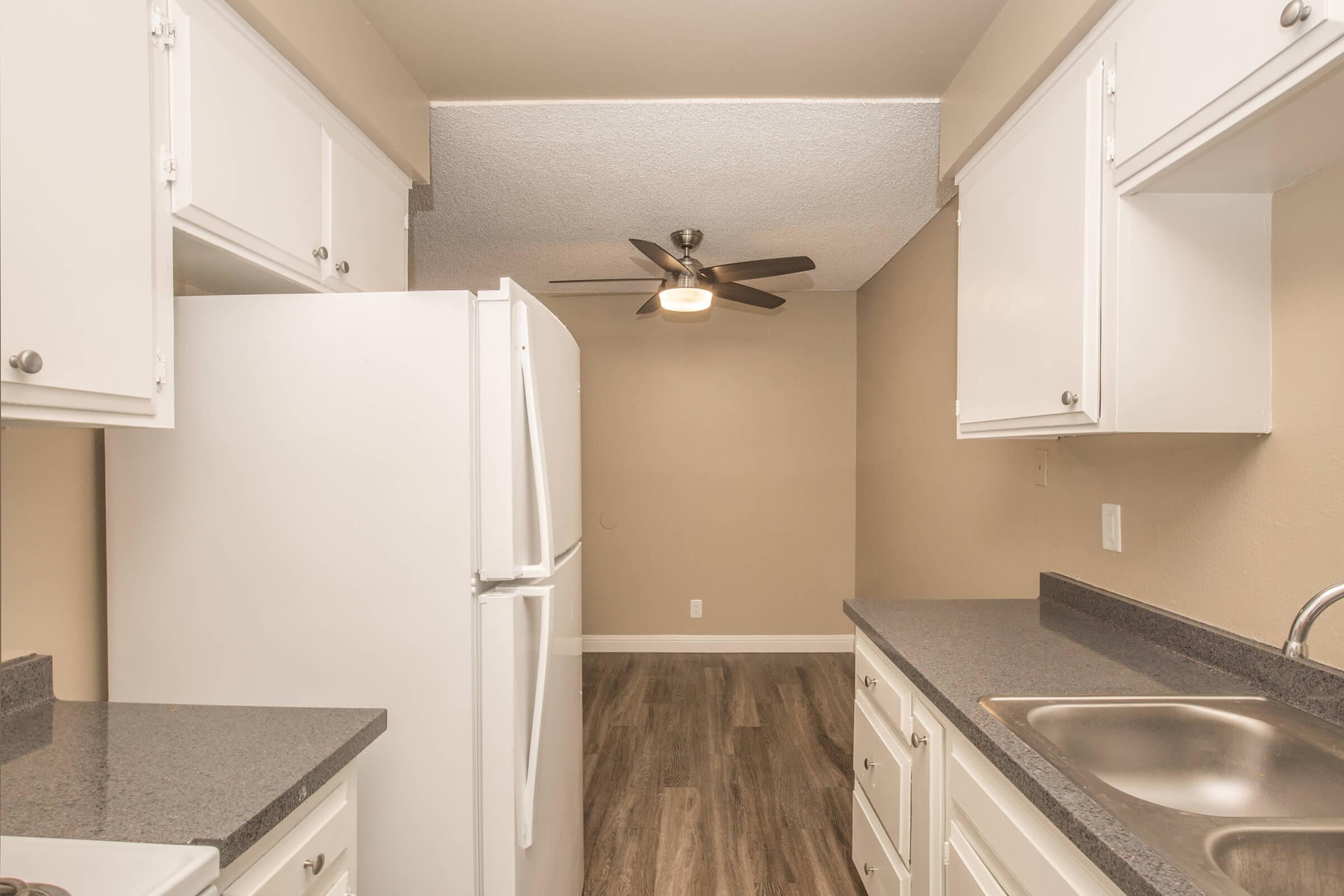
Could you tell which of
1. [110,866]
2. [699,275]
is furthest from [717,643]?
[110,866]

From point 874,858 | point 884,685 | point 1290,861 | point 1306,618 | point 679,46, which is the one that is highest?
point 679,46

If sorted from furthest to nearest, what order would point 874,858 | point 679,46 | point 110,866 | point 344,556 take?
point 679,46 → point 874,858 → point 344,556 → point 110,866

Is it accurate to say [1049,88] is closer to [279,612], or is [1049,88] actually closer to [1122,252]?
[1122,252]

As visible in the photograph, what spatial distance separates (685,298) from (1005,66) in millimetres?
1629

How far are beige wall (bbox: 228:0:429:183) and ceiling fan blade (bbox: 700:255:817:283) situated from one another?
53.2 inches

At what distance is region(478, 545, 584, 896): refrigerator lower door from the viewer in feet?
4.39

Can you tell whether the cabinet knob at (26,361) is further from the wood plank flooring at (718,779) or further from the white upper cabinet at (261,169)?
the wood plank flooring at (718,779)

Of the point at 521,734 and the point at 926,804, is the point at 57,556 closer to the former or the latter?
the point at 521,734

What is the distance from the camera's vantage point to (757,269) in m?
2.98

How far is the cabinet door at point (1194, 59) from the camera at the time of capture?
89 centimetres

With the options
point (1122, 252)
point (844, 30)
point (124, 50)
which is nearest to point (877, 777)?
point (1122, 252)

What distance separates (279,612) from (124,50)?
1.01 meters

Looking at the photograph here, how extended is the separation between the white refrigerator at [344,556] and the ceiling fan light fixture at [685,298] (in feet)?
6.13

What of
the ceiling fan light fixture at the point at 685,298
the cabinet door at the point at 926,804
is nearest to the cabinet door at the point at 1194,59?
the cabinet door at the point at 926,804
